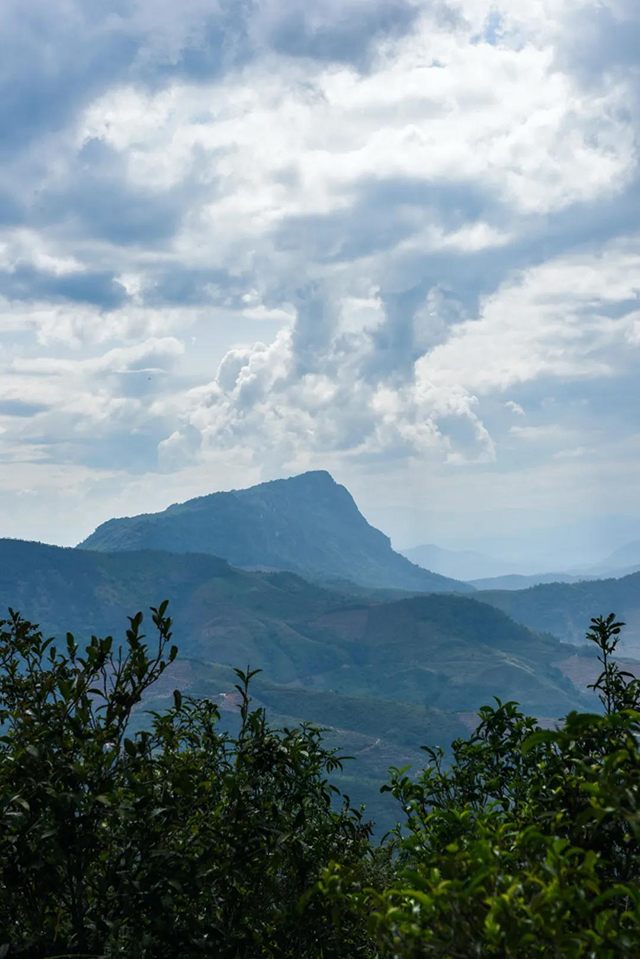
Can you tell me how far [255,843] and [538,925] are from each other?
3327 mm

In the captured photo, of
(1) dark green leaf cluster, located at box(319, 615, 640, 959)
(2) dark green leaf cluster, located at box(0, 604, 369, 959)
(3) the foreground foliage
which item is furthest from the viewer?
(2) dark green leaf cluster, located at box(0, 604, 369, 959)

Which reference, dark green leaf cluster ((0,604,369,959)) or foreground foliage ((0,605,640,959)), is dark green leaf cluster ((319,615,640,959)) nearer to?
foreground foliage ((0,605,640,959))

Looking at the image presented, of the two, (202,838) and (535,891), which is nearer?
(535,891)

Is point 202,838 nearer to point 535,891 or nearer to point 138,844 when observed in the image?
point 138,844

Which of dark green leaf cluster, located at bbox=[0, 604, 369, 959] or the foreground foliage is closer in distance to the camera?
the foreground foliage

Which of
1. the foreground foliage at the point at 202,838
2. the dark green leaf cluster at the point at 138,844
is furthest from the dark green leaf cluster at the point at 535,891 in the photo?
the dark green leaf cluster at the point at 138,844

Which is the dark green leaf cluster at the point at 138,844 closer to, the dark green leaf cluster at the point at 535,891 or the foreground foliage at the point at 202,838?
the foreground foliage at the point at 202,838

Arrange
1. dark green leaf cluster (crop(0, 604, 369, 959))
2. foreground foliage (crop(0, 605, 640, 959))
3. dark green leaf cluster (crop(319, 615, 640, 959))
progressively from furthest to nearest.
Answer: dark green leaf cluster (crop(0, 604, 369, 959)) < foreground foliage (crop(0, 605, 640, 959)) < dark green leaf cluster (crop(319, 615, 640, 959))

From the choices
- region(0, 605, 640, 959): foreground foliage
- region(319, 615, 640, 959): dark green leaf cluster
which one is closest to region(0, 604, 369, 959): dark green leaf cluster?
region(0, 605, 640, 959): foreground foliage

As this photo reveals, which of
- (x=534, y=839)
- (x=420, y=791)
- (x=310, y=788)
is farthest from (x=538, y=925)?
(x=420, y=791)

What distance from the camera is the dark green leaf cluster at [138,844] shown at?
627cm

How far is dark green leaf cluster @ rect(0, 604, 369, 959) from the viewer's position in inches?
247

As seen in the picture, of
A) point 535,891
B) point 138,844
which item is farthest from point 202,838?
point 535,891

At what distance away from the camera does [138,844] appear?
6641 millimetres
